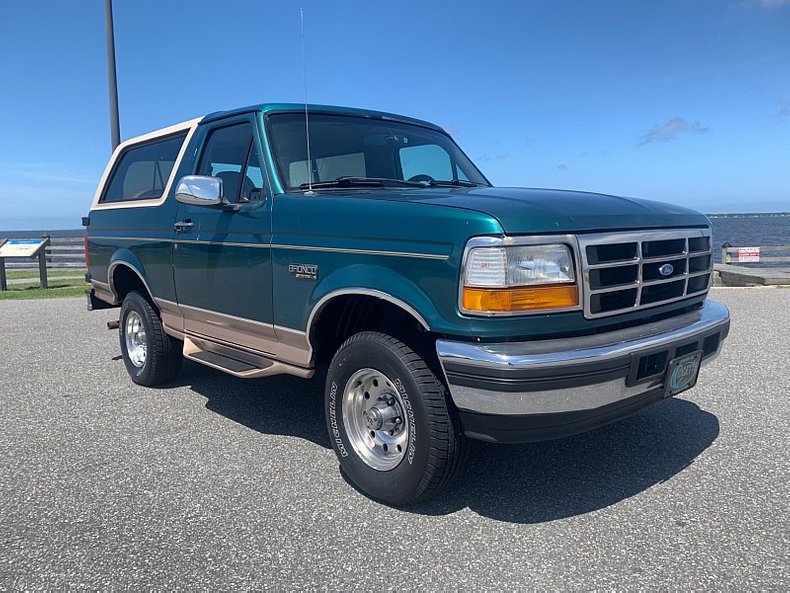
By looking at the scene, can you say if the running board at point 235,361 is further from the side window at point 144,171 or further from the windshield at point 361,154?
the side window at point 144,171

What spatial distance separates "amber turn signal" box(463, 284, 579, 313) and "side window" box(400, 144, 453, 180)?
75.3 inches

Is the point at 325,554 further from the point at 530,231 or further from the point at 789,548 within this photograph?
the point at 789,548

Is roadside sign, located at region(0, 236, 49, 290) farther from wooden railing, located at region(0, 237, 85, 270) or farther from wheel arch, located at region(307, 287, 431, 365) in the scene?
wheel arch, located at region(307, 287, 431, 365)

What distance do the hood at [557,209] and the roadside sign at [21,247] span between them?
41.3ft

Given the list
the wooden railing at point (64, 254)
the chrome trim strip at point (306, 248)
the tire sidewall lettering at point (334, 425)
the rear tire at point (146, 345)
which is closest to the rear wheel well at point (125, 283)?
the rear tire at point (146, 345)

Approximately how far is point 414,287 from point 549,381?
723 mm

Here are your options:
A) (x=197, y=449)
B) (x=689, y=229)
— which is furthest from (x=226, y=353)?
(x=689, y=229)

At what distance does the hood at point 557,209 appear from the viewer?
8.79 feet

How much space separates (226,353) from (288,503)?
1402mm

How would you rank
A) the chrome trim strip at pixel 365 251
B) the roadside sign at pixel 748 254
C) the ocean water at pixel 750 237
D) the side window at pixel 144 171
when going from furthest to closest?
the ocean water at pixel 750 237 < the roadside sign at pixel 748 254 < the side window at pixel 144 171 < the chrome trim strip at pixel 365 251

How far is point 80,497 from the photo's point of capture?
3232 millimetres

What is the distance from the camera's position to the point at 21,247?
13680 millimetres

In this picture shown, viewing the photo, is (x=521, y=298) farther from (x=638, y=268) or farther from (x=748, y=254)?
(x=748, y=254)

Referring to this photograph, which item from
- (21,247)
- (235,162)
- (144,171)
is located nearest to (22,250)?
(21,247)
